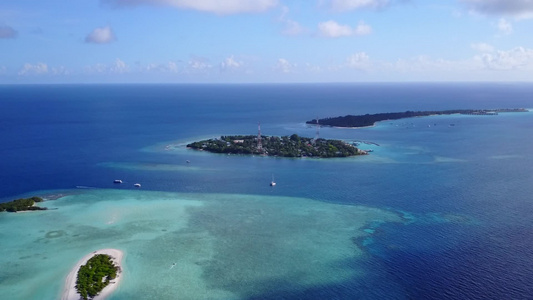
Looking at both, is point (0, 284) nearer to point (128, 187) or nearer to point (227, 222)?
point (227, 222)

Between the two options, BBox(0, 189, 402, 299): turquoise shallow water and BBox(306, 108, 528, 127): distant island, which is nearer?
BBox(0, 189, 402, 299): turquoise shallow water

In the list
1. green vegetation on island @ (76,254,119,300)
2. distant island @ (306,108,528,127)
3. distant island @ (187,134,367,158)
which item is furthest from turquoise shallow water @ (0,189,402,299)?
distant island @ (306,108,528,127)

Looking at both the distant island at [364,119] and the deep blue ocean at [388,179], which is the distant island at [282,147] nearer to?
the deep blue ocean at [388,179]

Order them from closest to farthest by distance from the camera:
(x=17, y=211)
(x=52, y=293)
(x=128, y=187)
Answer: (x=52, y=293), (x=17, y=211), (x=128, y=187)

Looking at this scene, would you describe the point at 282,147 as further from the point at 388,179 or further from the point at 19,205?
the point at 19,205

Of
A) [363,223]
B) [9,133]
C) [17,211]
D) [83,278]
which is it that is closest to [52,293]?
[83,278]

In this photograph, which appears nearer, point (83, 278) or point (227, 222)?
point (83, 278)

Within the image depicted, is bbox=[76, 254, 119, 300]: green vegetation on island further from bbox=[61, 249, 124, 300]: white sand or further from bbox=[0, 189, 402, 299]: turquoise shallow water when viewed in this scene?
bbox=[0, 189, 402, 299]: turquoise shallow water

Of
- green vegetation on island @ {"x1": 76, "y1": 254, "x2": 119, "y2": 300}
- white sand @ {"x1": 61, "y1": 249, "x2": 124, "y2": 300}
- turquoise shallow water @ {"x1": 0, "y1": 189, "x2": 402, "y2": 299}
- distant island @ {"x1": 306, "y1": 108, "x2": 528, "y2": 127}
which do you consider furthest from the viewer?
distant island @ {"x1": 306, "y1": 108, "x2": 528, "y2": 127}

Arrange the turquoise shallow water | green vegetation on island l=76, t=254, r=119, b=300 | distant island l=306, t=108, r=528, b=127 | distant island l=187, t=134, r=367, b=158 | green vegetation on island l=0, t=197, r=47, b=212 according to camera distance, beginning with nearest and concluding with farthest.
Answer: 1. green vegetation on island l=76, t=254, r=119, b=300
2. the turquoise shallow water
3. green vegetation on island l=0, t=197, r=47, b=212
4. distant island l=187, t=134, r=367, b=158
5. distant island l=306, t=108, r=528, b=127
